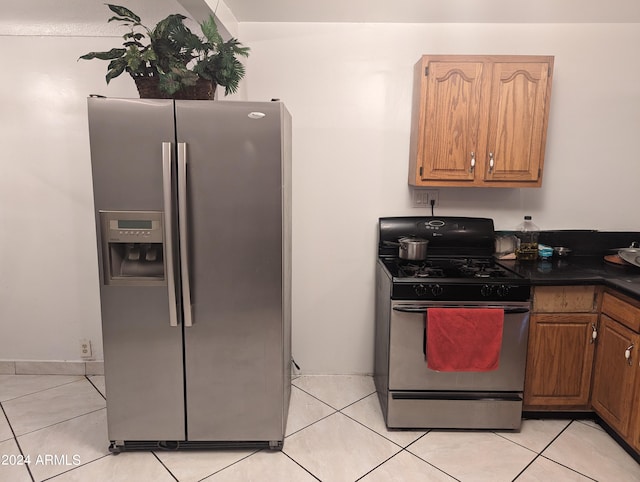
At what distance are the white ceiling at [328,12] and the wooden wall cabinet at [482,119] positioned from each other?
0.31 metres

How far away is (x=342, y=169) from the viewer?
280 cm

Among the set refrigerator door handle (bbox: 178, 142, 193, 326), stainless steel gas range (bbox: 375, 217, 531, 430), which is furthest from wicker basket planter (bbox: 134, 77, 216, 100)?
stainless steel gas range (bbox: 375, 217, 531, 430)

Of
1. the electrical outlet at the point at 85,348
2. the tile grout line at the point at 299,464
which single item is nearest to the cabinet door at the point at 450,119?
the tile grout line at the point at 299,464

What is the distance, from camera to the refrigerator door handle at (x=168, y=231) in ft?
6.15

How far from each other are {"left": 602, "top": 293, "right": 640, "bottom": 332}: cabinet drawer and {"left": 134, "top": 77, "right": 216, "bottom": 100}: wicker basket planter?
2343 mm

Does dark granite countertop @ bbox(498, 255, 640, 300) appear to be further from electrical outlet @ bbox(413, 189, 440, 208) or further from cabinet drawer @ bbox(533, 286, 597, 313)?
electrical outlet @ bbox(413, 189, 440, 208)

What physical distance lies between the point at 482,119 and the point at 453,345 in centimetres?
131

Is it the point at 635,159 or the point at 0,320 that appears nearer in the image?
the point at 635,159

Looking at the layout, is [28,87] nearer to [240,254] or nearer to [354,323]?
[240,254]

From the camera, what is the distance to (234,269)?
2008 millimetres

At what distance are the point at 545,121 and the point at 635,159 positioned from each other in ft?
2.85

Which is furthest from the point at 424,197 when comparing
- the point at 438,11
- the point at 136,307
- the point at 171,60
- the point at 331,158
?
A: the point at 136,307

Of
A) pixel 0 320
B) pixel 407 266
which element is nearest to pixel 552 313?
pixel 407 266

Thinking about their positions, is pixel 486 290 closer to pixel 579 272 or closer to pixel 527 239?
pixel 579 272
